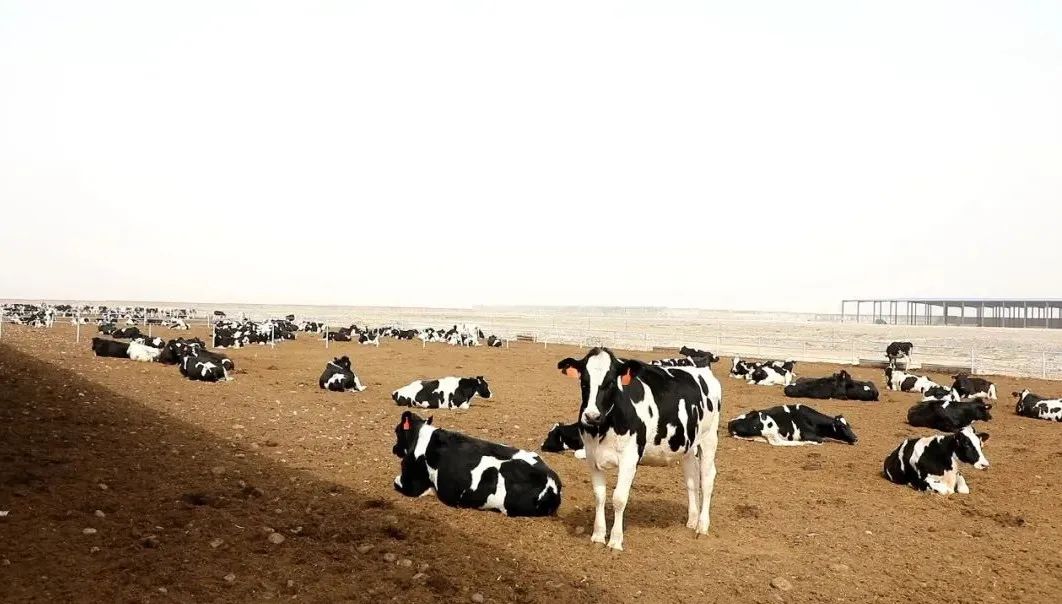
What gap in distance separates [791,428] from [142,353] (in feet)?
73.0

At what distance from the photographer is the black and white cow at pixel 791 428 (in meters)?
14.6

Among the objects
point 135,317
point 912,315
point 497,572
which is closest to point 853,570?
point 497,572

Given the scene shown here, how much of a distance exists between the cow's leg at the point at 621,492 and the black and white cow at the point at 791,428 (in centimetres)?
805

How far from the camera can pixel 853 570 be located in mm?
7164

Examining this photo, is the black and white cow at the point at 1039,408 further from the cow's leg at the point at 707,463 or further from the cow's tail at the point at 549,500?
the cow's tail at the point at 549,500

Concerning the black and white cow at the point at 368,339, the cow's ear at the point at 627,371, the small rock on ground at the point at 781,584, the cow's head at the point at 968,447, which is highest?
the cow's ear at the point at 627,371

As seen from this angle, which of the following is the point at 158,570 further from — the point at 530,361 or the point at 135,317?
the point at 135,317

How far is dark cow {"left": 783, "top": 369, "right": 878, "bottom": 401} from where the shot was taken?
2223cm

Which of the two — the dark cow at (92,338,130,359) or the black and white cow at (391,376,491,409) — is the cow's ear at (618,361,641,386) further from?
the dark cow at (92,338,130,359)

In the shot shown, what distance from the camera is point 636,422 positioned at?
752 centimetres

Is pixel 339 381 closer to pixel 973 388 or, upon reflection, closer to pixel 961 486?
pixel 961 486

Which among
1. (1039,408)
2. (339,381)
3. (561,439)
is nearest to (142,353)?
(339,381)

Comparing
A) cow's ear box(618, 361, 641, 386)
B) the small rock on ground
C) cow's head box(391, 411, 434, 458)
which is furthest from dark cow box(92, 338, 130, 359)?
the small rock on ground

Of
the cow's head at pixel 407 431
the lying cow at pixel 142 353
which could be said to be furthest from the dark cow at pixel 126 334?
the cow's head at pixel 407 431
